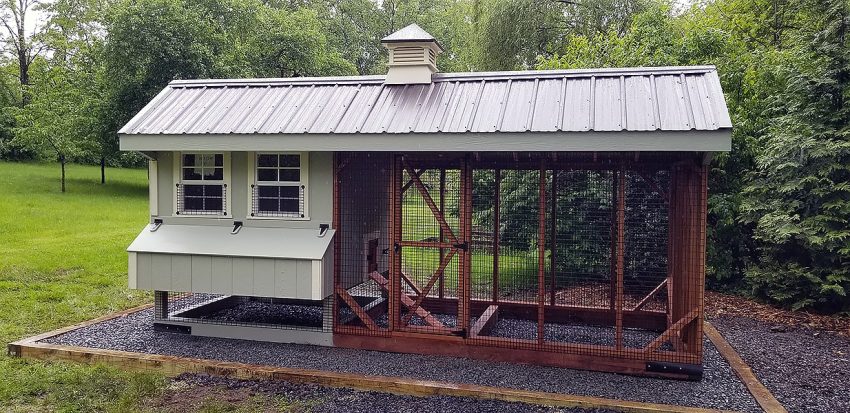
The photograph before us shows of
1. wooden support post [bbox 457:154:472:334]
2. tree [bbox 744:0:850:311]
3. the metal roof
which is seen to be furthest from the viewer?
tree [bbox 744:0:850:311]

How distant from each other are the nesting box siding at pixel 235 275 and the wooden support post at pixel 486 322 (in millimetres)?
1576

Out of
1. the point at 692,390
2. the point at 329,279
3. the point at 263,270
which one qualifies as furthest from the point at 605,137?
the point at 263,270

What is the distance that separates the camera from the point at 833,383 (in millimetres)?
5352

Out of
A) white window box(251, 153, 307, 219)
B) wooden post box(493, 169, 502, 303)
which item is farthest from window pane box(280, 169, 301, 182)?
wooden post box(493, 169, 502, 303)

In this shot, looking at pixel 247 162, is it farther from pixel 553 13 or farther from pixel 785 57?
pixel 553 13

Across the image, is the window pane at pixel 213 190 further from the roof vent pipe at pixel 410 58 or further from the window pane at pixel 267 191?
the roof vent pipe at pixel 410 58

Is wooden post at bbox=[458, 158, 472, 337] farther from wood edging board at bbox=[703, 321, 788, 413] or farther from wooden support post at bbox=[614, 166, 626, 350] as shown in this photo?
wood edging board at bbox=[703, 321, 788, 413]

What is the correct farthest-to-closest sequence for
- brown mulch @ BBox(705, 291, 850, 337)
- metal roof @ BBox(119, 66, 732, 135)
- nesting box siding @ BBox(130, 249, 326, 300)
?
brown mulch @ BBox(705, 291, 850, 337) → nesting box siding @ BBox(130, 249, 326, 300) → metal roof @ BBox(119, 66, 732, 135)

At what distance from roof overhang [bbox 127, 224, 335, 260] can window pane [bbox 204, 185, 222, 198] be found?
1.15 ft

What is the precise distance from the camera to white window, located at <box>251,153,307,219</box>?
20.1ft

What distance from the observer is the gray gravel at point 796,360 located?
4910 millimetres

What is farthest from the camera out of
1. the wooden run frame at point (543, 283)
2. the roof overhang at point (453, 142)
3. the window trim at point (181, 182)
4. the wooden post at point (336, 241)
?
the window trim at point (181, 182)

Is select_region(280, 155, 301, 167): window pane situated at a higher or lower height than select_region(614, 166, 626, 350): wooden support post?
higher

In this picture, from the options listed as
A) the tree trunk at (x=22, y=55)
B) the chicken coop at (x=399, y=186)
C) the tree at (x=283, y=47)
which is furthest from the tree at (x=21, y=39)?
the chicken coop at (x=399, y=186)
